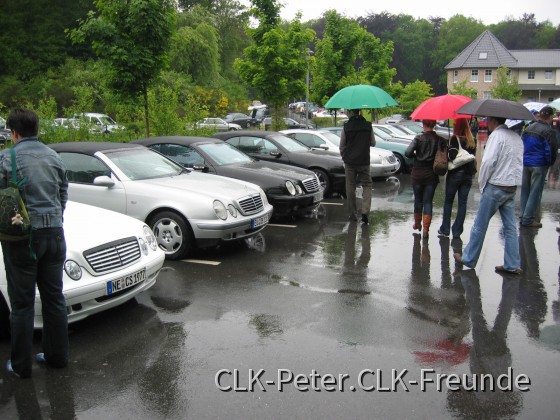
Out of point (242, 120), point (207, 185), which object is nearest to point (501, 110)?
point (207, 185)

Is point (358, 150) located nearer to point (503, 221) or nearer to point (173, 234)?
point (503, 221)

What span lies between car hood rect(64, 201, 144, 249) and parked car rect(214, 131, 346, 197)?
6854 mm

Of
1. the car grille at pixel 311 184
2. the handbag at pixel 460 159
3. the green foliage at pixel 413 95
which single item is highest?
the green foliage at pixel 413 95

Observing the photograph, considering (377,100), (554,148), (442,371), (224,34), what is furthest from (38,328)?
(224,34)

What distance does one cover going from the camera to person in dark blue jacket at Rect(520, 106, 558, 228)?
31.9 feet

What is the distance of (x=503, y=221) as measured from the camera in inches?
282

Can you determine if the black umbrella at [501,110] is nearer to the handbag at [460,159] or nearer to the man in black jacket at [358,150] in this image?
the handbag at [460,159]

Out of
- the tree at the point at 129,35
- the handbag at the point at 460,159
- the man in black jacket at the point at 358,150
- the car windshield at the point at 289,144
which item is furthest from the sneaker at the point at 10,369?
the tree at the point at 129,35

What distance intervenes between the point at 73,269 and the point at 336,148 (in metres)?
11.4

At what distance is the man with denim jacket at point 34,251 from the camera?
4.36 m

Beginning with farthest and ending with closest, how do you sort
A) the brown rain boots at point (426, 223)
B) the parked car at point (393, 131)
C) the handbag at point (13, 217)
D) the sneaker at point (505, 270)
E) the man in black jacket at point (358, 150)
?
the parked car at point (393, 131)
the man in black jacket at point (358, 150)
the brown rain boots at point (426, 223)
the sneaker at point (505, 270)
the handbag at point (13, 217)

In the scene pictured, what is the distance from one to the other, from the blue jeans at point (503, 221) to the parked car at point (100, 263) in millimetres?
3899

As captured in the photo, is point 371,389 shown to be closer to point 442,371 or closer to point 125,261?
point 442,371

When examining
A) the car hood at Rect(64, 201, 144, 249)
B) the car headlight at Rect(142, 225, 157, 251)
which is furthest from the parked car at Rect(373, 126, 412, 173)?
the car hood at Rect(64, 201, 144, 249)
